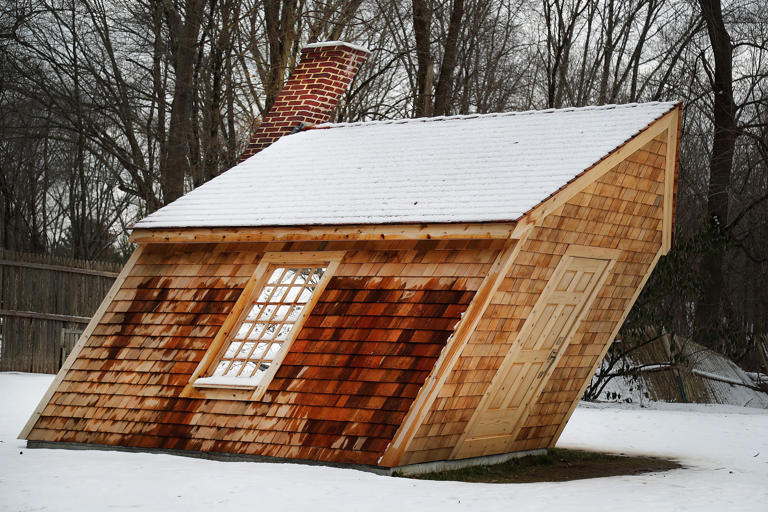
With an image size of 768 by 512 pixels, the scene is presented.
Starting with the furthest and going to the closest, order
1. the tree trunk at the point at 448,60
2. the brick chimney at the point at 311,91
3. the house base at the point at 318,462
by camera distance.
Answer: the tree trunk at the point at 448,60, the brick chimney at the point at 311,91, the house base at the point at 318,462

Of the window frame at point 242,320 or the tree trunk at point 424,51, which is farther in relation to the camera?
the tree trunk at point 424,51

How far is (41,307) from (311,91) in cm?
778

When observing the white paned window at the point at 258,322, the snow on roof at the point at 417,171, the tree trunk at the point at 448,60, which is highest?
the tree trunk at the point at 448,60

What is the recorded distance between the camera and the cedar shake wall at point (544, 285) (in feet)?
33.6

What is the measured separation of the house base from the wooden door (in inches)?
3.7

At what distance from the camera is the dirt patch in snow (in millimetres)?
10680

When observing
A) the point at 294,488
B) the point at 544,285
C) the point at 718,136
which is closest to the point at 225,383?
the point at 294,488

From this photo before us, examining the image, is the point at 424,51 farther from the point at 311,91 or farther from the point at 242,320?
the point at 242,320

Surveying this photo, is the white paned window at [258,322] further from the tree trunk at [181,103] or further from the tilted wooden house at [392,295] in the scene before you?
the tree trunk at [181,103]

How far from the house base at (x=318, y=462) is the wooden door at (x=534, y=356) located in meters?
0.09

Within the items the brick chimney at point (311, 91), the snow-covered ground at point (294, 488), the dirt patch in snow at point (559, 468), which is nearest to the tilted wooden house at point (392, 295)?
the dirt patch in snow at point (559, 468)

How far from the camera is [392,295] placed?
413 inches

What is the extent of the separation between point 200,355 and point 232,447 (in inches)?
45.0

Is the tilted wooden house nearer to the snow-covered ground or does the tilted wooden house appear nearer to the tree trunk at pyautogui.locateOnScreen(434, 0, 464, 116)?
the snow-covered ground
